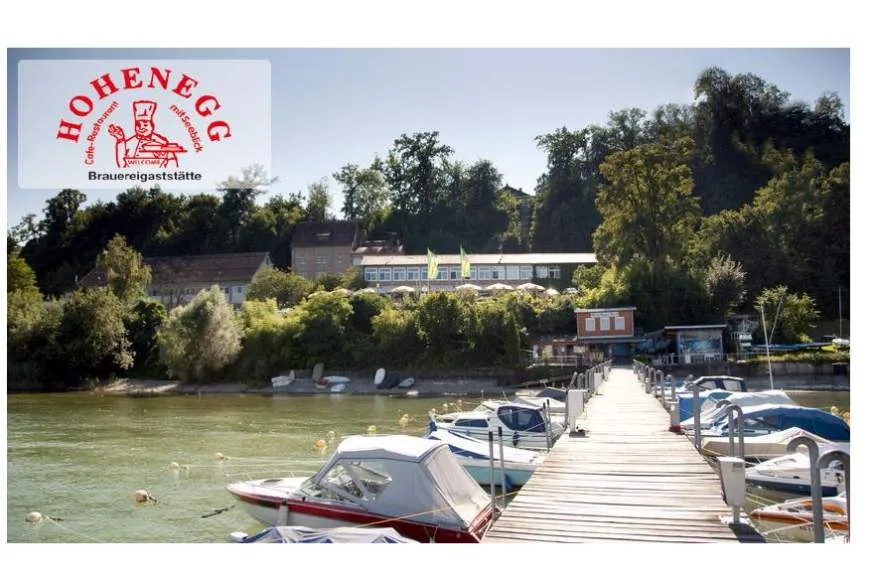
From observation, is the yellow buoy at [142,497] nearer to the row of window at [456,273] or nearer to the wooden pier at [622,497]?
the wooden pier at [622,497]

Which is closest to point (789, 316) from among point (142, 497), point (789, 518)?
point (789, 518)

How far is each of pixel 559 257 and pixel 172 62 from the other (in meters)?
51.8

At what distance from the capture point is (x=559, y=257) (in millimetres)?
60875

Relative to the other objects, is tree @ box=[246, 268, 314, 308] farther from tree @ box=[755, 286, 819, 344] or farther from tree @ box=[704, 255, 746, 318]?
tree @ box=[755, 286, 819, 344]

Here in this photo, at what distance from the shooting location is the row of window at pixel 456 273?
5884 cm

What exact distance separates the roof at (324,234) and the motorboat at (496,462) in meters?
52.7

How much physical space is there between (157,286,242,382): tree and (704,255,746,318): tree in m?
27.8

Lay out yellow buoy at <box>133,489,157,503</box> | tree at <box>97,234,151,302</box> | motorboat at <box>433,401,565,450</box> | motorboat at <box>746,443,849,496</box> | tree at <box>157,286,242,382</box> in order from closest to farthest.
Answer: motorboat at <box>746,443,849,496</box> → yellow buoy at <box>133,489,157,503</box> → motorboat at <box>433,401,565,450</box> → tree at <box>157,286,242,382</box> → tree at <box>97,234,151,302</box>

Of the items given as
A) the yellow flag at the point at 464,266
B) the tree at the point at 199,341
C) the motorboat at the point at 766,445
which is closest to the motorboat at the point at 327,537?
the motorboat at the point at 766,445

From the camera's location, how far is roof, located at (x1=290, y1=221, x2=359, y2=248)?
67.6 meters

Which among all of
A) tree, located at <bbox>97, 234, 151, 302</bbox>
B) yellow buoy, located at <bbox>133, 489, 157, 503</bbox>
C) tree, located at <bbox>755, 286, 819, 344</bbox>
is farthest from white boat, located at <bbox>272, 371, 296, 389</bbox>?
yellow buoy, located at <bbox>133, 489, 157, 503</bbox>
